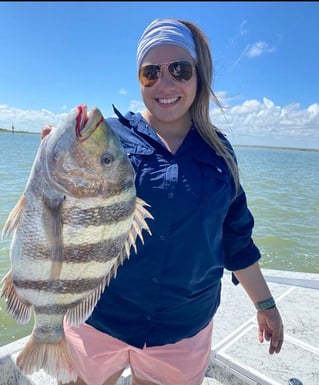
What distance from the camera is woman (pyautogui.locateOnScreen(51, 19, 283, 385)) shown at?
1707 millimetres

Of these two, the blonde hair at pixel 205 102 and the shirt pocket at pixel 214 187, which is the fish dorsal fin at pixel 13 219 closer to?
the shirt pocket at pixel 214 187

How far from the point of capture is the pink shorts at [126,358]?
5.92ft

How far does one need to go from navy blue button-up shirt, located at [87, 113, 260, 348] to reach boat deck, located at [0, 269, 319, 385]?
980mm

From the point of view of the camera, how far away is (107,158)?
135cm

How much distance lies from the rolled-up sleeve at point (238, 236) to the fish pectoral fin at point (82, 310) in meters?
0.88

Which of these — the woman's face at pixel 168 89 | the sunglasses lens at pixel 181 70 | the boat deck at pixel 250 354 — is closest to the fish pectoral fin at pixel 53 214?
the woman's face at pixel 168 89

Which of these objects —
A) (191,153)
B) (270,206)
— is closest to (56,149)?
(191,153)

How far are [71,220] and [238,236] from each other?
109 centimetres

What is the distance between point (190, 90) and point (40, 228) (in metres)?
1.06

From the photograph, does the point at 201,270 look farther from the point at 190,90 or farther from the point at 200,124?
the point at 190,90

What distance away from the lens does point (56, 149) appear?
4.22 feet

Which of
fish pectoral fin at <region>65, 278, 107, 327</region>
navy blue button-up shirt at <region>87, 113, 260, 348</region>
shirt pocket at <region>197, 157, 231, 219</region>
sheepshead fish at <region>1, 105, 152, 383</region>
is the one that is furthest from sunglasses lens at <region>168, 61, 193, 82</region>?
fish pectoral fin at <region>65, 278, 107, 327</region>

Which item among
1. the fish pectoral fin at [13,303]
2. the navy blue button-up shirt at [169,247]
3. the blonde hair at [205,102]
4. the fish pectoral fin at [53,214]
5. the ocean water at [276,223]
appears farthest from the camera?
the ocean water at [276,223]

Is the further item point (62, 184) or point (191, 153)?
point (191, 153)
